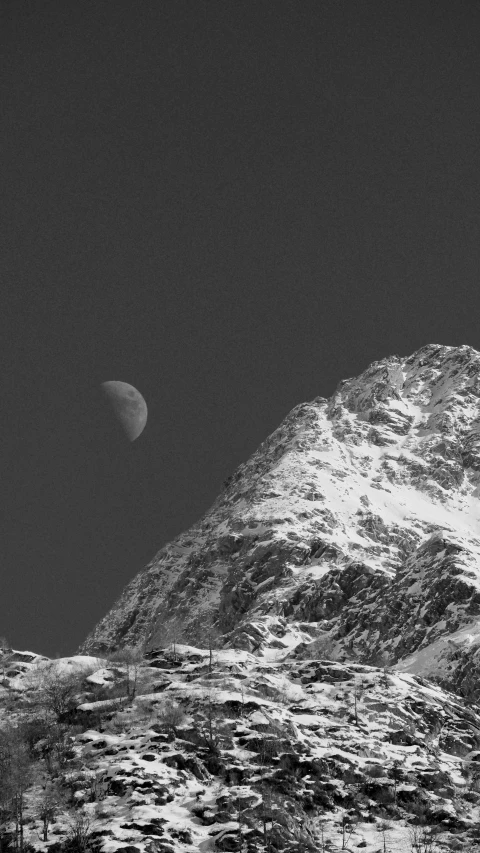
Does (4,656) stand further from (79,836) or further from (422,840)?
(422,840)

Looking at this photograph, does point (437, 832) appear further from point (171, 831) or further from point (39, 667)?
point (39, 667)

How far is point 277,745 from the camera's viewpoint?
289 feet

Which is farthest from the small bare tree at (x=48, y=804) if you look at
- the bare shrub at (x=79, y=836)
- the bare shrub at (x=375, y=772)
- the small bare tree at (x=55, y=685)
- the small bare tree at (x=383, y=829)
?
the bare shrub at (x=375, y=772)

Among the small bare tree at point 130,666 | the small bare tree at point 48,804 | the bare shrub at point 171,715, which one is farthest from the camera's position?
the small bare tree at point 130,666

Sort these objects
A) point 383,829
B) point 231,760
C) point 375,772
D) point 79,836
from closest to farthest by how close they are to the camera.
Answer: point 79,836 → point 383,829 → point 231,760 → point 375,772

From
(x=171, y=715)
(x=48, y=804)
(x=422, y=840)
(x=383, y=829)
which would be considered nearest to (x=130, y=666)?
(x=171, y=715)

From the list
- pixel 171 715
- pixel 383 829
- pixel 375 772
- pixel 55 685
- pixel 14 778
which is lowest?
pixel 383 829

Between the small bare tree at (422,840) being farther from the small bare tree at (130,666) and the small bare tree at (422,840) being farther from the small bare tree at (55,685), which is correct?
the small bare tree at (55,685)

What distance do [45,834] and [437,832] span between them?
83.3 feet

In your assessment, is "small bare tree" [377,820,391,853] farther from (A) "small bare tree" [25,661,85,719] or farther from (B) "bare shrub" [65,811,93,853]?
(A) "small bare tree" [25,661,85,719]

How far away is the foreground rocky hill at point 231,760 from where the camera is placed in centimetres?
7631

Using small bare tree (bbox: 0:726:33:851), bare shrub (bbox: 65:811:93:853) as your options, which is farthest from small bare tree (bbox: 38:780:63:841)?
bare shrub (bbox: 65:811:93:853)

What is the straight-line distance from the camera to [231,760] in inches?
3364

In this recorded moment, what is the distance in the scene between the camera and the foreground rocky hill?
76312 millimetres
